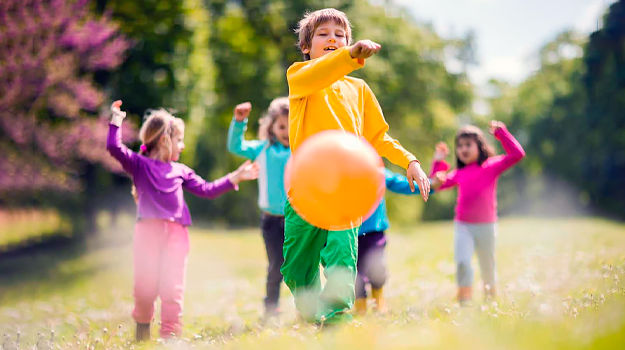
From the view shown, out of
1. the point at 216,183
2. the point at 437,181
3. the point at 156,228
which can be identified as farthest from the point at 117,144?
the point at 437,181

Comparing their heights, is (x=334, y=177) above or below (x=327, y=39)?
below

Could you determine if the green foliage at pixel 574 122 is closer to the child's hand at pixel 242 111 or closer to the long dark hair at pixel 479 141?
the long dark hair at pixel 479 141

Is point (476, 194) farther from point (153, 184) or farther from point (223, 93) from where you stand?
point (223, 93)

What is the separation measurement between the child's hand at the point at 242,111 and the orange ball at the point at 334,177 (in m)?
2.20

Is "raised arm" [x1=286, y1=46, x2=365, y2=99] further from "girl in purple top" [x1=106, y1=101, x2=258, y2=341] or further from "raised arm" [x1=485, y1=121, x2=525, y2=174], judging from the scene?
"raised arm" [x1=485, y1=121, x2=525, y2=174]

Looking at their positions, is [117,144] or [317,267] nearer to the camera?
[317,267]

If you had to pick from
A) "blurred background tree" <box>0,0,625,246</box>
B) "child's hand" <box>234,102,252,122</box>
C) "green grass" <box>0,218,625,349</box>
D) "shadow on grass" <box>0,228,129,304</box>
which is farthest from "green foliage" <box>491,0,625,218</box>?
"child's hand" <box>234,102,252,122</box>

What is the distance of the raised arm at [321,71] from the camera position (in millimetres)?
3357

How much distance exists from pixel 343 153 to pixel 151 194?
2457mm

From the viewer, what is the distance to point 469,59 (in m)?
32.2

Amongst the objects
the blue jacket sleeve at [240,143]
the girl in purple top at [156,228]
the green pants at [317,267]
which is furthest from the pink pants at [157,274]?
the green pants at [317,267]

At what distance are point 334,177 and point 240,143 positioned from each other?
2.89 m

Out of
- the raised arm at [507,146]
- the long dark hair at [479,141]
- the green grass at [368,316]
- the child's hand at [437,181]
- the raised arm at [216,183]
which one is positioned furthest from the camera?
the long dark hair at [479,141]

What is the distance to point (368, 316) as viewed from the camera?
457cm
